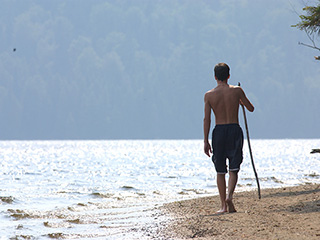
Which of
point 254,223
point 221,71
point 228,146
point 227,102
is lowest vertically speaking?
point 254,223

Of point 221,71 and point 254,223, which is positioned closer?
point 254,223

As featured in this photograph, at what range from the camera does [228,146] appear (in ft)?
25.0

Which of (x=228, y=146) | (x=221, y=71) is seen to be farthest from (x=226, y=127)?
(x=221, y=71)

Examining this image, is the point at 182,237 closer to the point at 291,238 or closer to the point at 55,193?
the point at 291,238

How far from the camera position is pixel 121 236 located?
741 cm

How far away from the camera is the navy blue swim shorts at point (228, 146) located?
297 inches

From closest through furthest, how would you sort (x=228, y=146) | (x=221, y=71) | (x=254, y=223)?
(x=254, y=223)
(x=228, y=146)
(x=221, y=71)

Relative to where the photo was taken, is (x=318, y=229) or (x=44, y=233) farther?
(x=44, y=233)

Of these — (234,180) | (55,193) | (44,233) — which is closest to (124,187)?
(55,193)

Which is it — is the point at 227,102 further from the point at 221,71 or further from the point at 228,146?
the point at 228,146

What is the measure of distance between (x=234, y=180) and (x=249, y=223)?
2.92 feet

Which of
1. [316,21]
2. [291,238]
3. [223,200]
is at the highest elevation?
[316,21]

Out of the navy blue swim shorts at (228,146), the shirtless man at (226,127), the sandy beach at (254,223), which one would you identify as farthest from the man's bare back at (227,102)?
the sandy beach at (254,223)

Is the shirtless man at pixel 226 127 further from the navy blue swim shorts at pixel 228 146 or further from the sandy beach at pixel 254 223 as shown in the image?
the sandy beach at pixel 254 223
